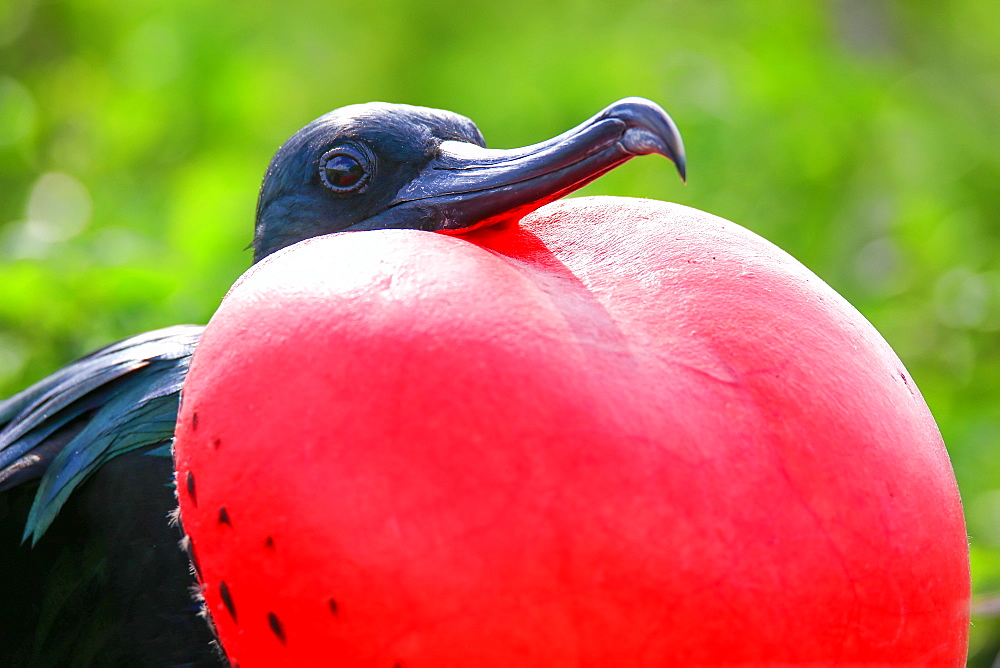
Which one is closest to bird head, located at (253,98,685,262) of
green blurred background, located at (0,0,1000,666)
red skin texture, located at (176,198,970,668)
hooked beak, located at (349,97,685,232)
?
hooked beak, located at (349,97,685,232)

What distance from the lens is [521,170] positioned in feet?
3.36

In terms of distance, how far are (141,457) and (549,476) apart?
Result: 2.15 feet

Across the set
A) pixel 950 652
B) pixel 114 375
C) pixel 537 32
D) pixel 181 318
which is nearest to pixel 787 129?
pixel 537 32

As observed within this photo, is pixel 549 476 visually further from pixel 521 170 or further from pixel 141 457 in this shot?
pixel 141 457

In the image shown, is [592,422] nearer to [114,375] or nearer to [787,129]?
[114,375]

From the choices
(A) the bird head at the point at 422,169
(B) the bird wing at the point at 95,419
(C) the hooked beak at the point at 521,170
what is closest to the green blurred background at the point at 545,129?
(B) the bird wing at the point at 95,419

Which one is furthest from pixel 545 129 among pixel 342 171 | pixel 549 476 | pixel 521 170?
pixel 549 476

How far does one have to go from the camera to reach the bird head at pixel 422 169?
38.0 inches

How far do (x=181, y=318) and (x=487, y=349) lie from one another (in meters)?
1.41

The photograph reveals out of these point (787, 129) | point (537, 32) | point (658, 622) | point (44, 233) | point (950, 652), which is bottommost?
point (950, 652)

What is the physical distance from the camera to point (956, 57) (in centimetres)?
400

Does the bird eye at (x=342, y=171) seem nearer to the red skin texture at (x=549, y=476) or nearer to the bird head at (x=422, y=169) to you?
the bird head at (x=422, y=169)

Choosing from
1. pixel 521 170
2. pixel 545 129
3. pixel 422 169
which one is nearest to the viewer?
pixel 521 170

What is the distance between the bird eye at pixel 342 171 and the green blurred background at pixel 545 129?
934 mm
